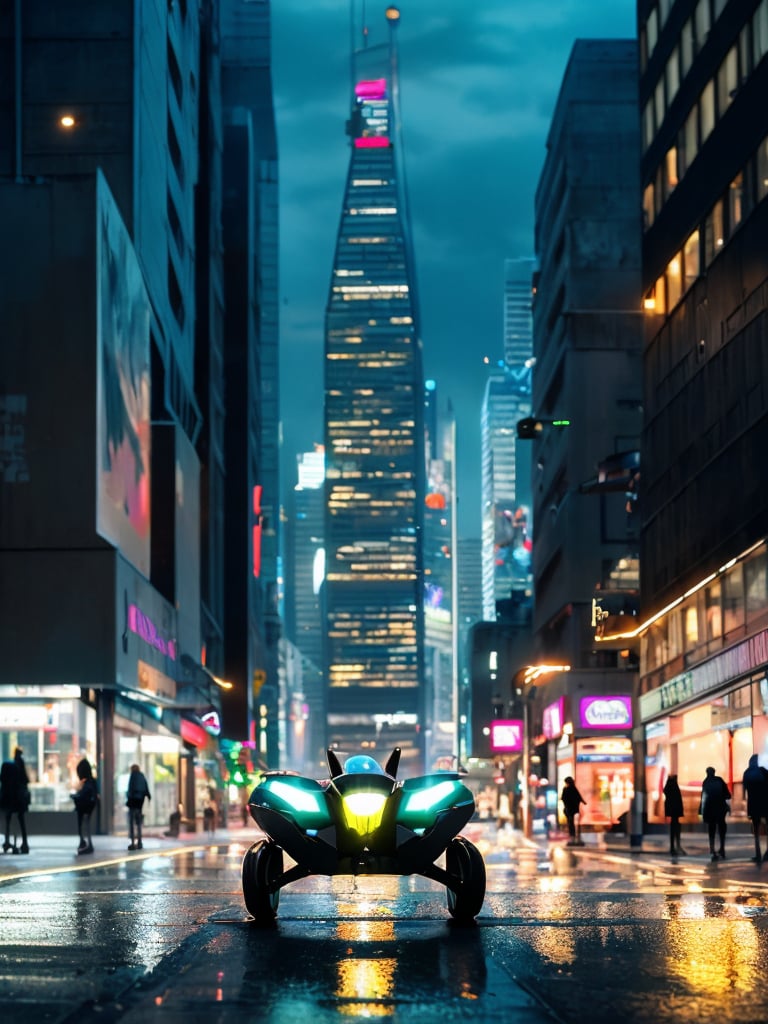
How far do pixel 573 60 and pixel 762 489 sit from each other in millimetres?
55440

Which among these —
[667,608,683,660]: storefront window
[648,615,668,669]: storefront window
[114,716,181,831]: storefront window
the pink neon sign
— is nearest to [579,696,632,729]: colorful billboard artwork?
[114,716,181,831]: storefront window

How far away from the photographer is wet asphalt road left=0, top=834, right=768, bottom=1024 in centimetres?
760

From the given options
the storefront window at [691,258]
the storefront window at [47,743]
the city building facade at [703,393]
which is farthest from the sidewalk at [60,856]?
the storefront window at [691,258]

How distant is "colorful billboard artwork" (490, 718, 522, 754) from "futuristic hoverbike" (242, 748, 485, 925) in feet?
360

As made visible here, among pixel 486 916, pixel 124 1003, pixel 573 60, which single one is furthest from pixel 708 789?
pixel 573 60

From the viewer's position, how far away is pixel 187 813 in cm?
7819

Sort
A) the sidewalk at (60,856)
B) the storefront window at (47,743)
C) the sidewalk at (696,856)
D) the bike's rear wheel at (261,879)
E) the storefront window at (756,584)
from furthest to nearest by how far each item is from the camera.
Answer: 1. the storefront window at (47,743)
2. the storefront window at (756,584)
3. the sidewalk at (696,856)
4. the sidewalk at (60,856)
5. the bike's rear wheel at (261,879)

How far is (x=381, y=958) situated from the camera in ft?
32.5

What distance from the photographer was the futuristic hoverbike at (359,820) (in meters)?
11.8

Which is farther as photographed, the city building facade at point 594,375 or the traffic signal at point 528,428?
the city building facade at point 594,375

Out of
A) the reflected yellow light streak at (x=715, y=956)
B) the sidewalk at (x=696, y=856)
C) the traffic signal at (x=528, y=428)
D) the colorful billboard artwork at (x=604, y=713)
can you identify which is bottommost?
the sidewalk at (x=696, y=856)

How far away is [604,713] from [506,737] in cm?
4582

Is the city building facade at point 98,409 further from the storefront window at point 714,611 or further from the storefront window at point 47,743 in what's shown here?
the storefront window at point 714,611

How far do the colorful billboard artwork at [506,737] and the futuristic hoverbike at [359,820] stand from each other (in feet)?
360
